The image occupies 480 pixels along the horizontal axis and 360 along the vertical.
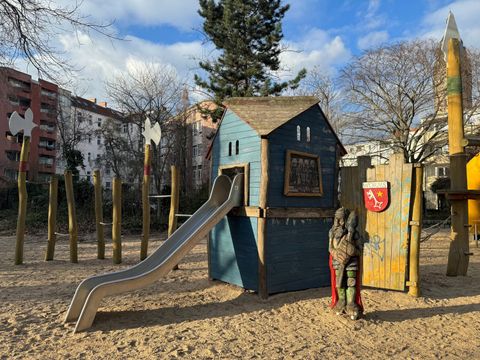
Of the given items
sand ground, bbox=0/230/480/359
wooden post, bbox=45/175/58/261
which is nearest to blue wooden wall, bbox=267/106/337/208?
sand ground, bbox=0/230/480/359

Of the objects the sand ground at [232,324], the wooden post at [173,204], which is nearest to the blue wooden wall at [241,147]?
the sand ground at [232,324]

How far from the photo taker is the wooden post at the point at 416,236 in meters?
6.90

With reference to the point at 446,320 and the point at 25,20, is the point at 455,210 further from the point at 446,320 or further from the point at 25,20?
the point at 25,20

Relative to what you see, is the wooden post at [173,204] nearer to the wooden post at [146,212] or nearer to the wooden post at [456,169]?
the wooden post at [146,212]

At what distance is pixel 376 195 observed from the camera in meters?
7.37

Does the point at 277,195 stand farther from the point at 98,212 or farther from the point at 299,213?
the point at 98,212

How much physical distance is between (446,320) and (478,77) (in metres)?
18.3

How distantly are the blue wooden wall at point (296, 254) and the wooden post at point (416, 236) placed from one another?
1483mm

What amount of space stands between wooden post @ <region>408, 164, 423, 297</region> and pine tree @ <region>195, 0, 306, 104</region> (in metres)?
15.9

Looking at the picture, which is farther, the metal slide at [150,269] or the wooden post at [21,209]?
the wooden post at [21,209]

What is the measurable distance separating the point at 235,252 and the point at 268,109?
2.79 meters

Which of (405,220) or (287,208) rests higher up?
(287,208)

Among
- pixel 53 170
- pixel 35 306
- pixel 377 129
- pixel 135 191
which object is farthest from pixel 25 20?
pixel 53 170

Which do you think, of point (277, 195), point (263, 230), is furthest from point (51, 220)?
point (277, 195)
